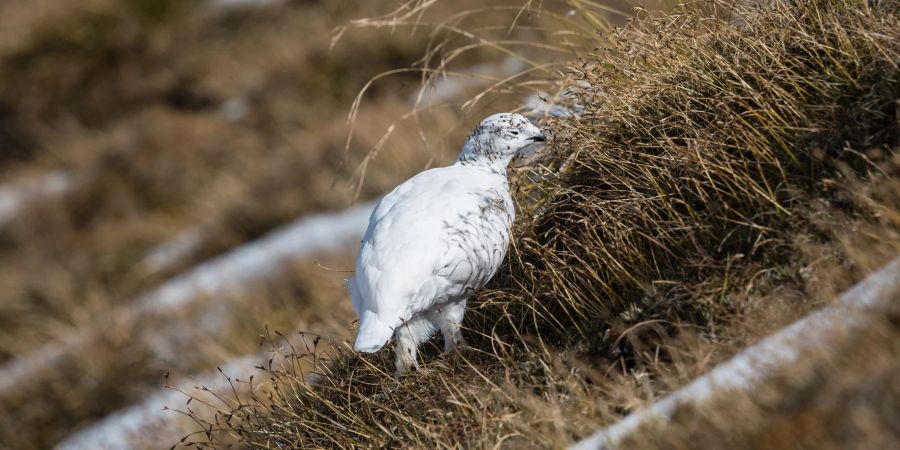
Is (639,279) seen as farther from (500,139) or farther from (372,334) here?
(372,334)

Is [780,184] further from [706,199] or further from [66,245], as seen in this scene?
[66,245]

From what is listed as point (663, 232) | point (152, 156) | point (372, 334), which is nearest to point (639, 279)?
point (663, 232)

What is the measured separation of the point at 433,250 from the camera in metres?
2.39

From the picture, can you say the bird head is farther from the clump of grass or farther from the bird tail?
the bird tail

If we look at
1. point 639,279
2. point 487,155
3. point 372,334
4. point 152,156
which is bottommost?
point 639,279

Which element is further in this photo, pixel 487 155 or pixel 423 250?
pixel 487 155

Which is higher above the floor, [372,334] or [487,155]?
[487,155]

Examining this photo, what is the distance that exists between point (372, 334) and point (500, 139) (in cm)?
75

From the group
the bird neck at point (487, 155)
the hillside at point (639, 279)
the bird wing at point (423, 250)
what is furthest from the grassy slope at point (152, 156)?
the bird wing at point (423, 250)

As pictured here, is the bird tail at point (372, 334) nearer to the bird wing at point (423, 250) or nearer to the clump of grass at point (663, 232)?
the bird wing at point (423, 250)

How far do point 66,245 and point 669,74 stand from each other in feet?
24.1

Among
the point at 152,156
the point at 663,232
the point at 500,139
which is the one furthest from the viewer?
the point at 152,156

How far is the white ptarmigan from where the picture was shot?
7.75ft

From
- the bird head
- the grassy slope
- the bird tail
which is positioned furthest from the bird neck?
the grassy slope
